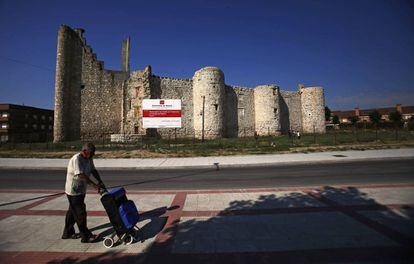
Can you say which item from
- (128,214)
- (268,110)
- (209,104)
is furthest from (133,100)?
(128,214)

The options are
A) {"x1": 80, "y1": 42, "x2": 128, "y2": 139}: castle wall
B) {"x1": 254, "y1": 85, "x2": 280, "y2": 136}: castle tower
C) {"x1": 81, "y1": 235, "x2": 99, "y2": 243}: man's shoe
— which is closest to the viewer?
{"x1": 81, "y1": 235, "x2": 99, "y2": 243}: man's shoe

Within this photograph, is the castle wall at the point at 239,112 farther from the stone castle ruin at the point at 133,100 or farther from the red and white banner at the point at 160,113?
the red and white banner at the point at 160,113

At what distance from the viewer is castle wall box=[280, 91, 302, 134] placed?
40.0 metres

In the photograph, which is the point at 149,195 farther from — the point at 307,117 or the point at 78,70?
the point at 307,117

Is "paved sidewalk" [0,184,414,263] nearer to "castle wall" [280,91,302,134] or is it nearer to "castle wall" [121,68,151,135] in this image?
"castle wall" [121,68,151,135]

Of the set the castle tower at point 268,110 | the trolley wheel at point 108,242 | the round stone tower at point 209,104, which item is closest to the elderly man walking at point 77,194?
the trolley wheel at point 108,242

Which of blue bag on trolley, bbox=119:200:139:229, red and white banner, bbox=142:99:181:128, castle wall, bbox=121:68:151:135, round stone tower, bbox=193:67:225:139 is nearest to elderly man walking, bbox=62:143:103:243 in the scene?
blue bag on trolley, bbox=119:200:139:229

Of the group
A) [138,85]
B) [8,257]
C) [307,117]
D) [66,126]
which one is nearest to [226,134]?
[138,85]

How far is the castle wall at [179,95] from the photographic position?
30.0 m

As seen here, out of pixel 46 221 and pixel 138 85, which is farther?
pixel 138 85

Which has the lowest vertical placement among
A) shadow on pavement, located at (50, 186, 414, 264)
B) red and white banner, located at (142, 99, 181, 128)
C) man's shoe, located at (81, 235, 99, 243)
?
man's shoe, located at (81, 235, 99, 243)

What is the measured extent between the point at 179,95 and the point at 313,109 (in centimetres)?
2592

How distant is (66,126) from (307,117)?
39290 mm

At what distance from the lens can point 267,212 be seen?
4934mm
